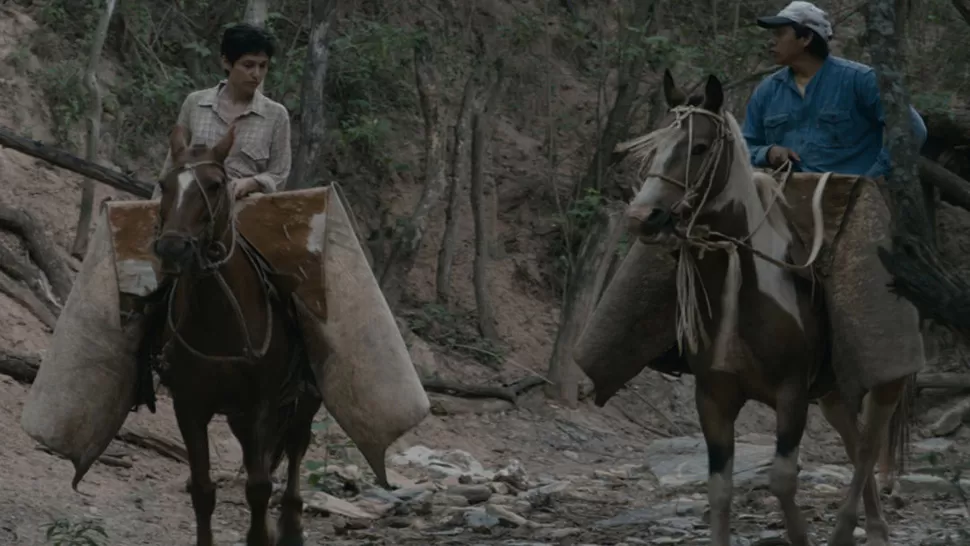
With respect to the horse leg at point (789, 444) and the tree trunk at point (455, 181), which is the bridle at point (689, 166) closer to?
the horse leg at point (789, 444)

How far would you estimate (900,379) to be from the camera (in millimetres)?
7523

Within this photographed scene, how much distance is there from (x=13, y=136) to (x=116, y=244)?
3308mm

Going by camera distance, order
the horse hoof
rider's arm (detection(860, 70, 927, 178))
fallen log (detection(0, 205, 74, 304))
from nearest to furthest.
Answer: rider's arm (detection(860, 70, 927, 178)), the horse hoof, fallen log (detection(0, 205, 74, 304))

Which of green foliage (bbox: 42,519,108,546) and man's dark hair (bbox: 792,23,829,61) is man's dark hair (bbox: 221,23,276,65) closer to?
green foliage (bbox: 42,519,108,546)

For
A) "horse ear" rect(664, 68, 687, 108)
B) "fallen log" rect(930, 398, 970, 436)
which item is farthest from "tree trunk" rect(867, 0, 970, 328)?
"fallen log" rect(930, 398, 970, 436)

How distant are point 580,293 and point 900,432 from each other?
675cm

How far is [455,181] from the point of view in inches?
621

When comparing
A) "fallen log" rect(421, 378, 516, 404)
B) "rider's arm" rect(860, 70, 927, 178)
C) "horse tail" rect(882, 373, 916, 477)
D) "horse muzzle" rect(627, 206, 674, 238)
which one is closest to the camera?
"horse muzzle" rect(627, 206, 674, 238)

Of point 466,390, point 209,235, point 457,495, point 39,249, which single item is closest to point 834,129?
point 209,235

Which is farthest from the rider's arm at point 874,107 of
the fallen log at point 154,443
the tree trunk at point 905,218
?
the fallen log at point 154,443

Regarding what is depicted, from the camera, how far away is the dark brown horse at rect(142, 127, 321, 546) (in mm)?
6570

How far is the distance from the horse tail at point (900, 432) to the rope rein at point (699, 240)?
1805 mm

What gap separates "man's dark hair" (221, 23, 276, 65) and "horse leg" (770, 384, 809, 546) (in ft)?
9.97

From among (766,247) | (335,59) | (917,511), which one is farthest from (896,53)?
(335,59)
